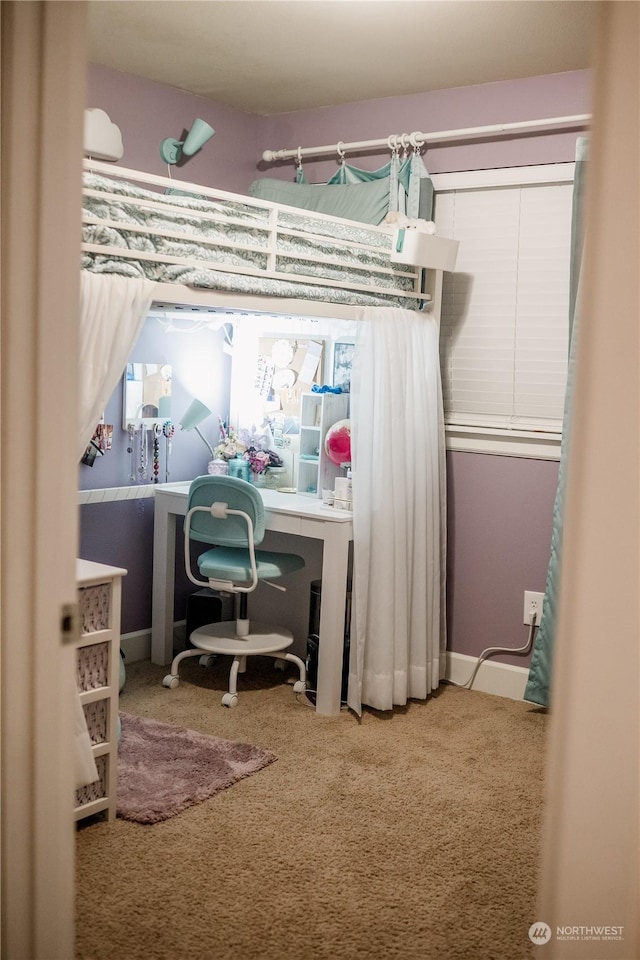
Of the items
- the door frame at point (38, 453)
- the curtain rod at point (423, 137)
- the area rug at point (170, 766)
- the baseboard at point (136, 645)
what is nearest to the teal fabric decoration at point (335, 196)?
the curtain rod at point (423, 137)

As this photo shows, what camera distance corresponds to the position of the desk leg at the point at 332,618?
367cm

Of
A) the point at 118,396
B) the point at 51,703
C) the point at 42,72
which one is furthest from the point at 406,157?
the point at 51,703

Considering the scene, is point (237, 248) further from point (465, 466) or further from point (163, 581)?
point (163, 581)

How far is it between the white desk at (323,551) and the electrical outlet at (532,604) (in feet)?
2.77

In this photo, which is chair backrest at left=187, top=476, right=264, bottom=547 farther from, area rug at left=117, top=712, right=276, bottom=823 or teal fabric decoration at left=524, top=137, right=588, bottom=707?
teal fabric decoration at left=524, top=137, right=588, bottom=707

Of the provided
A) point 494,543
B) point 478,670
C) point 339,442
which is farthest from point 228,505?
point 478,670

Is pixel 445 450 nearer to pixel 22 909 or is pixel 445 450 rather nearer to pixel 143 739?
pixel 143 739

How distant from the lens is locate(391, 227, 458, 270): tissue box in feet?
12.2

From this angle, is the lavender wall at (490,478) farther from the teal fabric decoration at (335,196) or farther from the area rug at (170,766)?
the area rug at (170,766)

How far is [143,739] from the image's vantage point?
337 cm

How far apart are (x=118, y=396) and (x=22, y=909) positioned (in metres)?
2.87

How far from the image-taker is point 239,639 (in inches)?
158

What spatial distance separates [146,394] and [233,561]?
0.88 meters

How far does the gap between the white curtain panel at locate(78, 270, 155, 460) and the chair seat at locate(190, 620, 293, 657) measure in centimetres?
129
